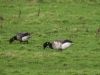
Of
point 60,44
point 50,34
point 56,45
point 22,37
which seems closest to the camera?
point 60,44

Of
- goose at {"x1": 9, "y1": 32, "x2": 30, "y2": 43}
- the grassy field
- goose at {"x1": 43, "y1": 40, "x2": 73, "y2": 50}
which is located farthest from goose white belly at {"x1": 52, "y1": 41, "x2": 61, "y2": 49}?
goose at {"x1": 9, "y1": 32, "x2": 30, "y2": 43}

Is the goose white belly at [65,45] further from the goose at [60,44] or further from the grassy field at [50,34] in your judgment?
the grassy field at [50,34]

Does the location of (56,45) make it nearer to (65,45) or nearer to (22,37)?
(65,45)

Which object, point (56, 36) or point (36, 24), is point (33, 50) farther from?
point (36, 24)

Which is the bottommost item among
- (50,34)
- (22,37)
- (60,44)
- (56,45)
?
(50,34)

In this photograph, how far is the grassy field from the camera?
18.3m

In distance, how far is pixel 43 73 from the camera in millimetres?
17172

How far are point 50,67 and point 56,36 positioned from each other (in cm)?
709

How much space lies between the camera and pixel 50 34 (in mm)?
25844

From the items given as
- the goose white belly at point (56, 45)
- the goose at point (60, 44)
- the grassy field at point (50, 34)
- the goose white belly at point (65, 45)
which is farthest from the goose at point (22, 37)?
the goose white belly at point (65, 45)

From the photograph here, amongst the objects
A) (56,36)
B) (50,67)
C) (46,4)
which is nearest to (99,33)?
(56,36)

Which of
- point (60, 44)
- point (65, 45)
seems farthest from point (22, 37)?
point (65, 45)

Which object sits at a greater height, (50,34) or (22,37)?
(22,37)

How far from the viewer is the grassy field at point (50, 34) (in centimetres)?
1831
